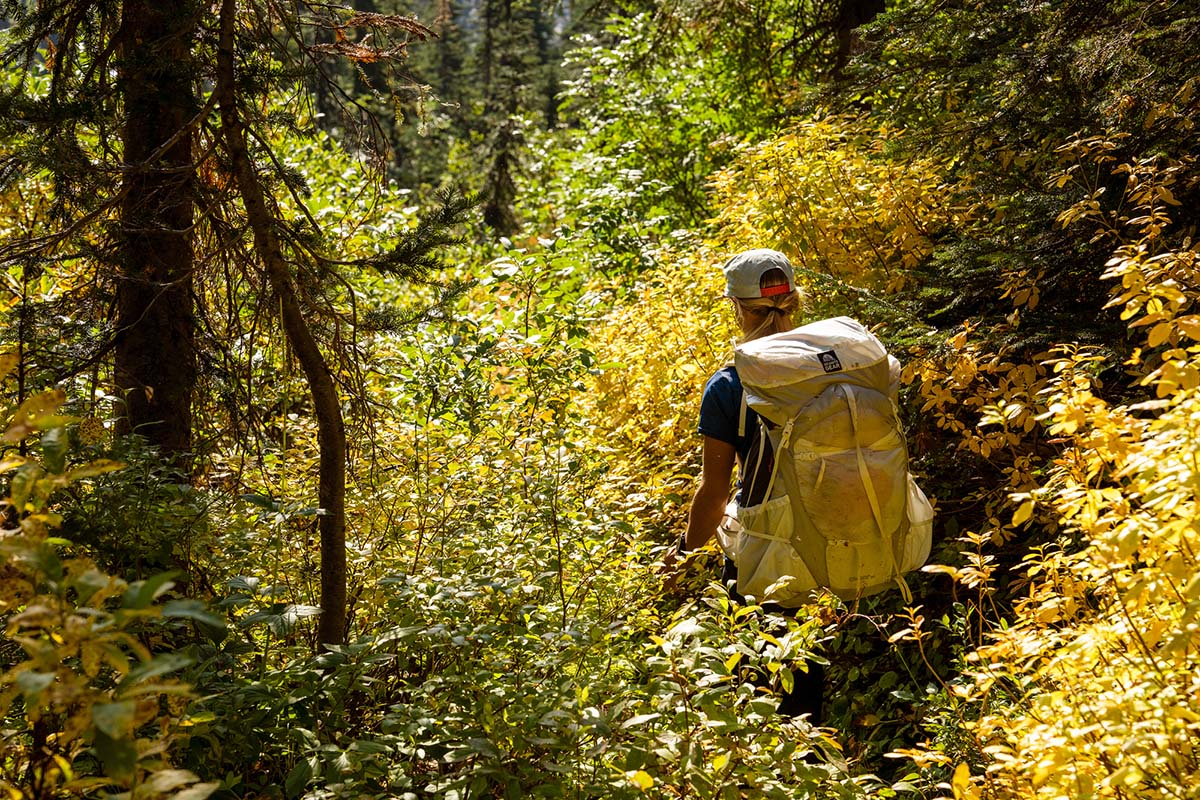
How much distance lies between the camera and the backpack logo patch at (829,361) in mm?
3088

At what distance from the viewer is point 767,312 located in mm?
3590

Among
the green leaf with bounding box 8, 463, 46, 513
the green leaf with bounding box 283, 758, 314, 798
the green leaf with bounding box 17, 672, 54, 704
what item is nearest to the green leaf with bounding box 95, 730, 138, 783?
the green leaf with bounding box 17, 672, 54, 704

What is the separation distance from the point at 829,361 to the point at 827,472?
351 millimetres

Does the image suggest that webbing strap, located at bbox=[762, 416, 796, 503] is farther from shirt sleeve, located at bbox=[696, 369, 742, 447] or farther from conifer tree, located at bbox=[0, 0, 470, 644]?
conifer tree, located at bbox=[0, 0, 470, 644]

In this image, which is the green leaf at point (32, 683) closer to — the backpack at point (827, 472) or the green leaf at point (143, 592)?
the green leaf at point (143, 592)

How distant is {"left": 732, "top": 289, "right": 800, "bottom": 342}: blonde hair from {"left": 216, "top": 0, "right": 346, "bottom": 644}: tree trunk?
4.93 feet

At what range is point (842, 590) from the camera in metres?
3.24

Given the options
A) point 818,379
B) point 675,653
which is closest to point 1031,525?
point 818,379

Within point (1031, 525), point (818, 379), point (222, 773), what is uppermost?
point (818, 379)

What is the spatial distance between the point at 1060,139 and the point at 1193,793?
351cm

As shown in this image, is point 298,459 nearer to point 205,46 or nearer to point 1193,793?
point 205,46

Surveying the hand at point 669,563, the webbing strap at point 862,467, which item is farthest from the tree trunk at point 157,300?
the webbing strap at point 862,467

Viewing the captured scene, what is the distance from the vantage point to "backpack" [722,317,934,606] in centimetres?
309

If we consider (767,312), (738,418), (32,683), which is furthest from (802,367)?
(32,683)
